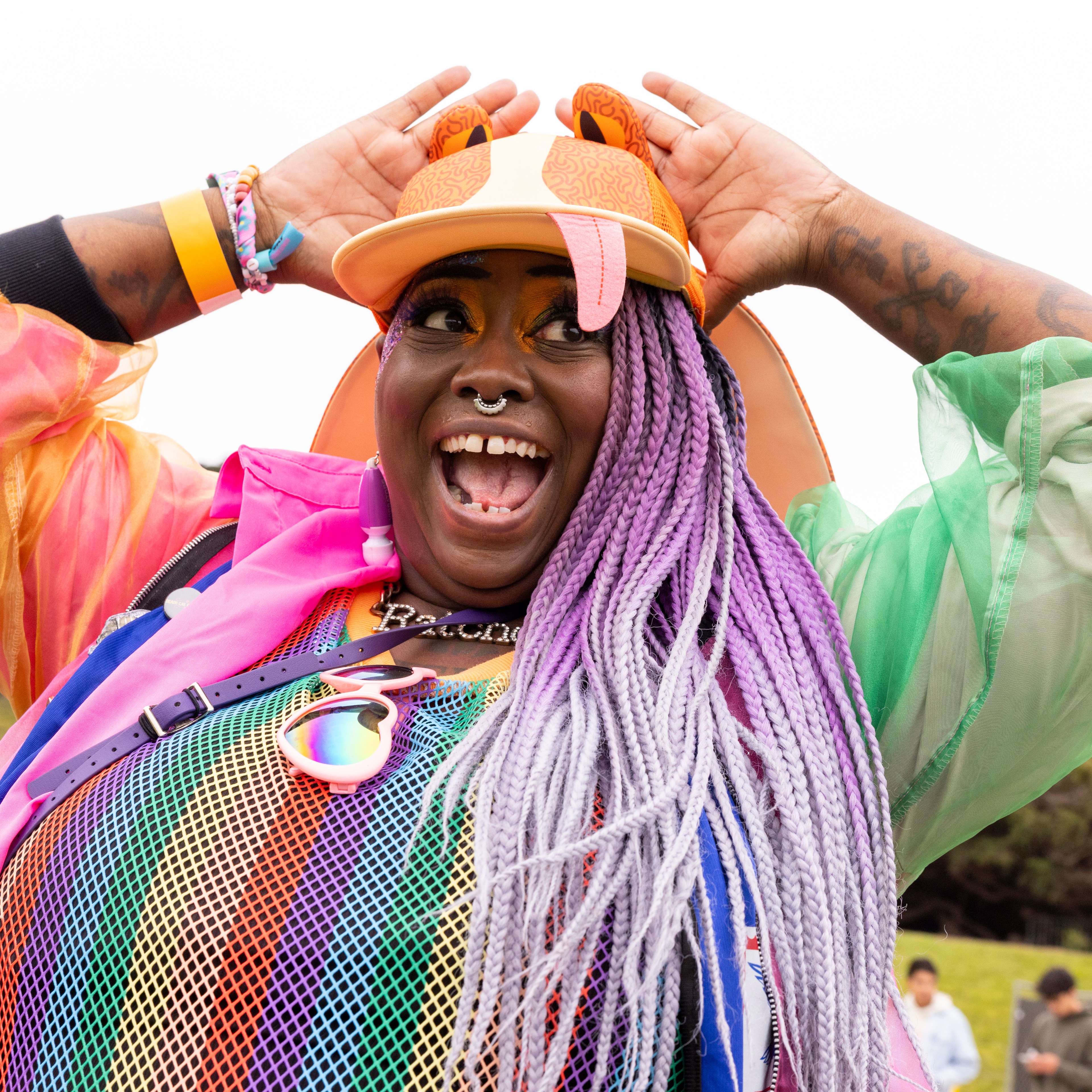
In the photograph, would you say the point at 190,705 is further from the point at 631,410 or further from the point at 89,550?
the point at 631,410

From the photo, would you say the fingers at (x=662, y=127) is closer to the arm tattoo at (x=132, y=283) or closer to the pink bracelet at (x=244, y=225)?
the pink bracelet at (x=244, y=225)

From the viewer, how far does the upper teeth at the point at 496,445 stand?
5.30ft

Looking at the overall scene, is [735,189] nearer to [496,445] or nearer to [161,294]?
[496,445]

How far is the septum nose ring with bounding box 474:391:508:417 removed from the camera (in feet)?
5.26


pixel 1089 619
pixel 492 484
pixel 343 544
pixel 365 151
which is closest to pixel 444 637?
pixel 492 484

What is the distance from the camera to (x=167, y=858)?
128cm

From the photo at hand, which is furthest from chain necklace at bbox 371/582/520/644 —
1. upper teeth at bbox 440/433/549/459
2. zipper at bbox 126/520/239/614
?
zipper at bbox 126/520/239/614

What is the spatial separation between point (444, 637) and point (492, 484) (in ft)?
0.88

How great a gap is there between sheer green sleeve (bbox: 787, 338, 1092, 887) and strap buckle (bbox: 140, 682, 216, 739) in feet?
3.26

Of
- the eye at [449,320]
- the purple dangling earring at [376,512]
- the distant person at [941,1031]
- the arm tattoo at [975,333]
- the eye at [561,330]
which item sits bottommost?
the distant person at [941,1031]

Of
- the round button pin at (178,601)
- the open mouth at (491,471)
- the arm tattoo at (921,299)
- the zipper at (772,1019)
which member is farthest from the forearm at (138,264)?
the zipper at (772,1019)

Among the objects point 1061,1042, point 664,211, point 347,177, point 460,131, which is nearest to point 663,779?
point 664,211

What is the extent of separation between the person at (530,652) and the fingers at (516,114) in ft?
0.03

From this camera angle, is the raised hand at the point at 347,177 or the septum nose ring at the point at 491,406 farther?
the raised hand at the point at 347,177
